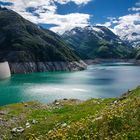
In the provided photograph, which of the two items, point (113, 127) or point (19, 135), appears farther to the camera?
point (19, 135)

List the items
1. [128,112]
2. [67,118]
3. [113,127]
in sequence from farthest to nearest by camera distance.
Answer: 1. [67,118]
2. [128,112]
3. [113,127]

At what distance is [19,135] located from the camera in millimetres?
29188

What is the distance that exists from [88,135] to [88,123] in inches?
118

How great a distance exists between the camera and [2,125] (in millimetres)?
33438

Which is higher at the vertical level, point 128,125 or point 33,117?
point 128,125

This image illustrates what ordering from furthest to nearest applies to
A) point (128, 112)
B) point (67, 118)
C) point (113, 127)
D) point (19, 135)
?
point (67, 118)
point (19, 135)
point (128, 112)
point (113, 127)

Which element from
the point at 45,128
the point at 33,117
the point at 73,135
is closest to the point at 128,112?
the point at 73,135

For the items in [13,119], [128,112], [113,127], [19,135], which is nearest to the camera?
[113,127]

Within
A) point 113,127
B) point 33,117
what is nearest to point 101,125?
point 113,127

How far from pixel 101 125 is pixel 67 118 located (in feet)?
39.5

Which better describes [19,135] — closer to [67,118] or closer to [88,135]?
[67,118]

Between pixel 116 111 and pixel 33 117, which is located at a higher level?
pixel 116 111

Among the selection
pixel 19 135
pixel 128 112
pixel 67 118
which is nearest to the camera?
pixel 128 112

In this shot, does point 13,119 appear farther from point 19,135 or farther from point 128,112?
point 128,112
